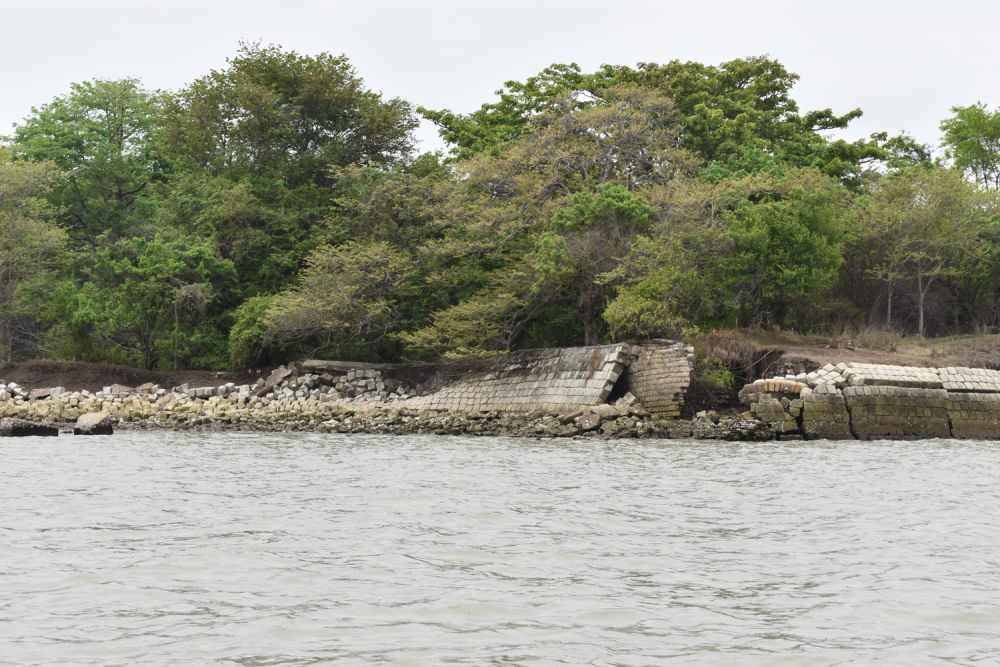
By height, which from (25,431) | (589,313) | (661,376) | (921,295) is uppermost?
(921,295)

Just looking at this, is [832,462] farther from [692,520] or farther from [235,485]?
[235,485]

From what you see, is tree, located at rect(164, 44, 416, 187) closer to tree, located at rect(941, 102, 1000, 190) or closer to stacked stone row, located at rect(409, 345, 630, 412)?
stacked stone row, located at rect(409, 345, 630, 412)

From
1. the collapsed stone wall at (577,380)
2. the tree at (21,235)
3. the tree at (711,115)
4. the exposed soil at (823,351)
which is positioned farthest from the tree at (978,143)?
the tree at (21,235)

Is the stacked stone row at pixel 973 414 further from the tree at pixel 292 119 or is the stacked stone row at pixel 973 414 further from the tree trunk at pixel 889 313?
the tree at pixel 292 119

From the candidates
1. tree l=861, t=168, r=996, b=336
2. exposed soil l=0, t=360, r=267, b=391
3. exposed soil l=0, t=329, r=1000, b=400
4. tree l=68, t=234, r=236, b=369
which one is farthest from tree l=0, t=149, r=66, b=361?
tree l=861, t=168, r=996, b=336

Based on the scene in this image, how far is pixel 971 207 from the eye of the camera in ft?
121

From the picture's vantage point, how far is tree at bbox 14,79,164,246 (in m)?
46.6

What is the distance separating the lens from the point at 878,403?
82.5ft

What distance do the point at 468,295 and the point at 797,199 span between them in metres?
10.9

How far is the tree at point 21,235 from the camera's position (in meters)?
41.1

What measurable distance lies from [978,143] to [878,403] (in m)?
32.0

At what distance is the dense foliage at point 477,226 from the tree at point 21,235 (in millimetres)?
105

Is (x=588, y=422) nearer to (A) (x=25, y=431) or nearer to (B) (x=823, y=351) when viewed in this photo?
(B) (x=823, y=351)

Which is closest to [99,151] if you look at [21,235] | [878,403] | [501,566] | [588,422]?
[21,235]
